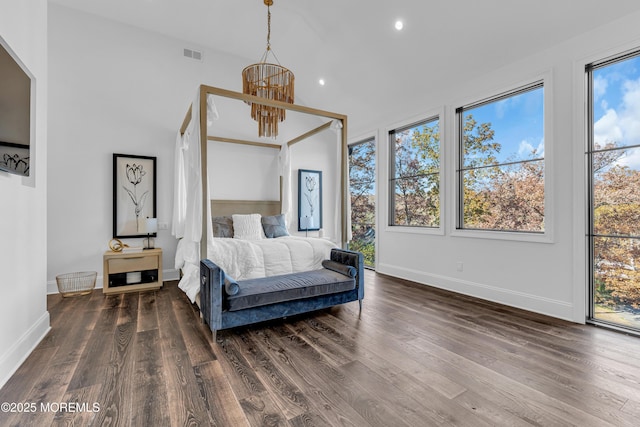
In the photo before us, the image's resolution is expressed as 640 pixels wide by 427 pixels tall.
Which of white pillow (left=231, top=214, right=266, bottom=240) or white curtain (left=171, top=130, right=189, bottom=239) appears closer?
white curtain (left=171, top=130, right=189, bottom=239)

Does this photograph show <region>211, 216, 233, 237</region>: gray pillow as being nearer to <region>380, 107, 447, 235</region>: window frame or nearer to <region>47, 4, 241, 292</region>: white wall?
<region>47, 4, 241, 292</region>: white wall

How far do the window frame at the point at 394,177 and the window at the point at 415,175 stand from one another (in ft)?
0.06

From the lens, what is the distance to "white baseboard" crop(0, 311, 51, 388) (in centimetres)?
192

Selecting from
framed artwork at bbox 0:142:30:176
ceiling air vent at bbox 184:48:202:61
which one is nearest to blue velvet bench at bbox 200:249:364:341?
framed artwork at bbox 0:142:30:176

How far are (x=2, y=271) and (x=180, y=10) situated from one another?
13.2ft

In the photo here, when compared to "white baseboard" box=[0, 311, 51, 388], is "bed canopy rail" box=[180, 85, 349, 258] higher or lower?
higher

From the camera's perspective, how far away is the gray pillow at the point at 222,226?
4.45 metres

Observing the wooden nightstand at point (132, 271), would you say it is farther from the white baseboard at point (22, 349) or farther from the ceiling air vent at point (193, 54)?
the ceiling air vent at point (193, 54)

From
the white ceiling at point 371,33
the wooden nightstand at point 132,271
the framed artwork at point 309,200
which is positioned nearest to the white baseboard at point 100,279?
the wooden nightstand at point 132,271

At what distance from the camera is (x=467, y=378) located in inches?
78.7

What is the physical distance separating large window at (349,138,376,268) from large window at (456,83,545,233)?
178 cm

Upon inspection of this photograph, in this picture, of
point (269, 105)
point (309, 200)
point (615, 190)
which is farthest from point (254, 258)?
point (615, 190)

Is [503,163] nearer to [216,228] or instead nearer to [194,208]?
[194,208]

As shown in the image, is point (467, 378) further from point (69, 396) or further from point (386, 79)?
point (386, 79)
